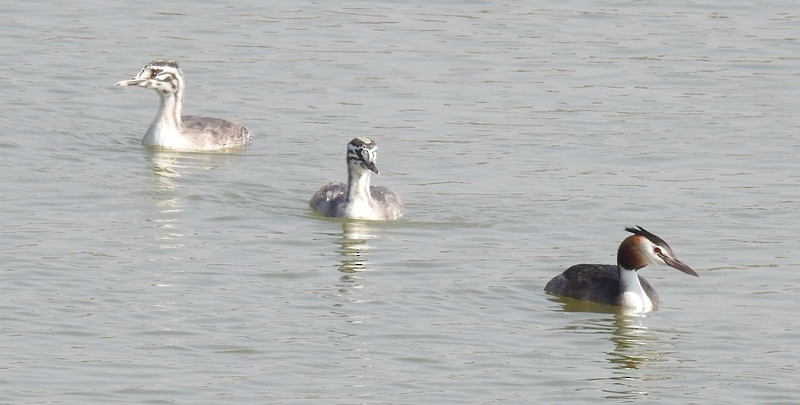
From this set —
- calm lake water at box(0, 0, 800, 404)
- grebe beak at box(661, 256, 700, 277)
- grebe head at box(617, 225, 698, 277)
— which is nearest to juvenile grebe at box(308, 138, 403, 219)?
calm lake water at box(0, 0, 800, 404)

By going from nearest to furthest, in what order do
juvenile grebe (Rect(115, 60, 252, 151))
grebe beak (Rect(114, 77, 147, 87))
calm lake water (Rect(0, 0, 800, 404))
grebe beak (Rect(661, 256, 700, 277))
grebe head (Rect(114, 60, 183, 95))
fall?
calm lake water (Rect(0, 0, 800, 404)) → grebe beak (Rect(661, 256, 700, 277)) → juvenile grebe (Rect(115, 60, 252, 151)) → grebe beak (Rect(114, 77, 147, 87)) → grebe head (Rect(114, 60, 183, 95))

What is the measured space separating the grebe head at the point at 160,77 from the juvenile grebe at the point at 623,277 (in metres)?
8.97

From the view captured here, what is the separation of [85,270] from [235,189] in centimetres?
458

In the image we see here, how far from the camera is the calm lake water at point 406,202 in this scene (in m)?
15.3

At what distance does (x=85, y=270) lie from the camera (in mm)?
17844

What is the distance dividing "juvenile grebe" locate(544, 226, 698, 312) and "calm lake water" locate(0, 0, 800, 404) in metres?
0.21

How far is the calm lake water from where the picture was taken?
50.1 ft

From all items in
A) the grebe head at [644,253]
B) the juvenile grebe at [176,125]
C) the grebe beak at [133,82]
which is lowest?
the juvenile grebe at [176,125]

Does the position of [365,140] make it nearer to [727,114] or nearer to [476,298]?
[476,298]

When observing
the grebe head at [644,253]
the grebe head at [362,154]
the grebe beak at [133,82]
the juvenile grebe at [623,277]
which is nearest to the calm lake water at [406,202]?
the juvenile grebe at [623,277]

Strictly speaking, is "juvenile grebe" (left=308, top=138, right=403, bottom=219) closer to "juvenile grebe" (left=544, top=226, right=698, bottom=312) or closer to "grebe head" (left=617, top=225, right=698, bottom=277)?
"juvenile grebe" (left=544, top=226, right=698, bottom=312)

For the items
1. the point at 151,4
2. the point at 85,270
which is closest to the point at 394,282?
the point at 85,270

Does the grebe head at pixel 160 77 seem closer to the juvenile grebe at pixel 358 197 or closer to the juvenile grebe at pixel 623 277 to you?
the juvenile grebe at pixel 358 197

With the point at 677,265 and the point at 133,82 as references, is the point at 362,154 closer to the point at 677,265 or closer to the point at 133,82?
the point at 677,265
